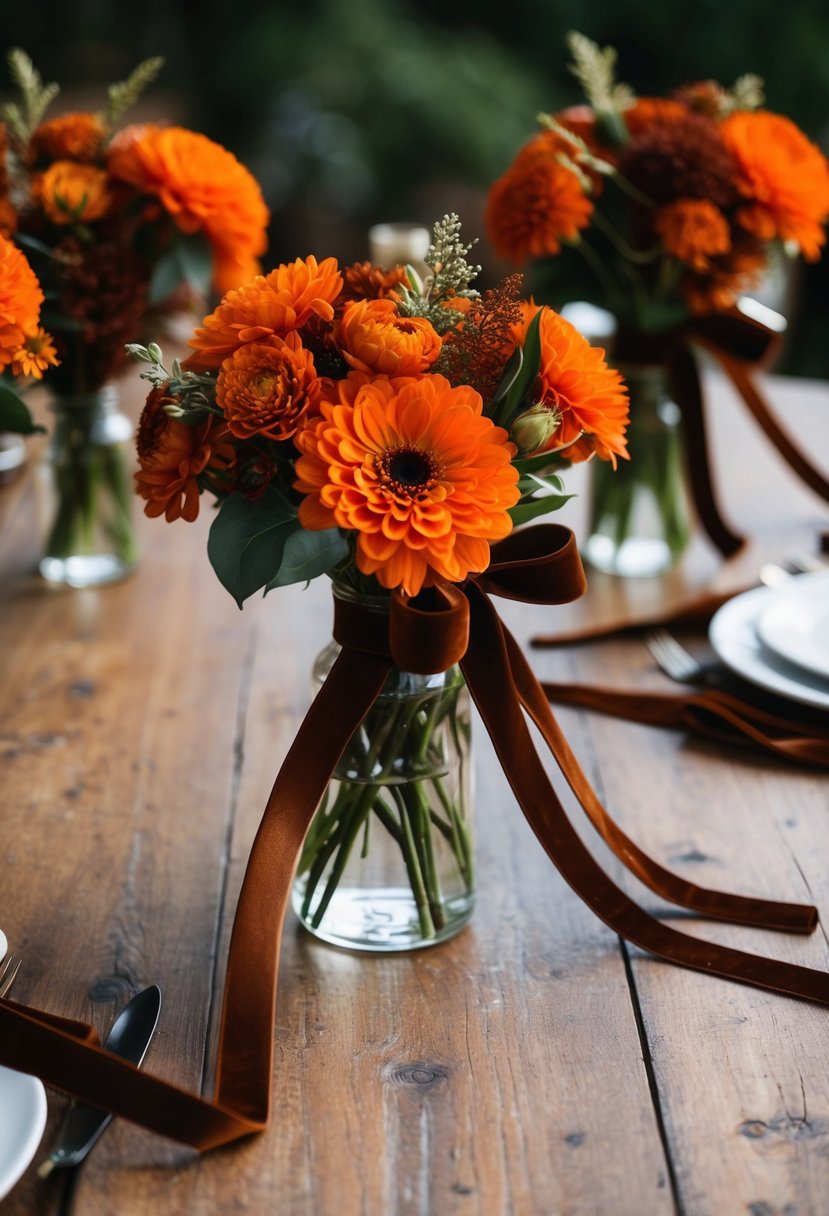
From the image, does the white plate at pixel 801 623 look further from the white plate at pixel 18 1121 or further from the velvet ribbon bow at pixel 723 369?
the white plate at pixel 18 1121

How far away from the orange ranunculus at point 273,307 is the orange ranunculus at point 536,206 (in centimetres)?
51

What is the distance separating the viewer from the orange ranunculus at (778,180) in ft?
3.94

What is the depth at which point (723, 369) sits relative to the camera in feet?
4.37

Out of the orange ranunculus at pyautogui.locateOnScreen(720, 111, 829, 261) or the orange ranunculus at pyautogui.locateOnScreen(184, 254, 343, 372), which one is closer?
the orange ranunculus at pyautogui.locateOnScreen(184, 254, 343, 372)

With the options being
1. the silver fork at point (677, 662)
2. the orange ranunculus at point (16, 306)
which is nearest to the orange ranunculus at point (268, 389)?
the orange ranunculus at point (16, 306)

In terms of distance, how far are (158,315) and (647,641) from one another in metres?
0.58

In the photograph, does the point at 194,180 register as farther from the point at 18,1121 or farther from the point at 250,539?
the point at 18,1121

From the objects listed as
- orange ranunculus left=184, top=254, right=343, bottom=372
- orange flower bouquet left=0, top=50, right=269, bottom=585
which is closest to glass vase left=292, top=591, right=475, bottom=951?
orange ranunculus left=184, top=254, right=343, bottom=372

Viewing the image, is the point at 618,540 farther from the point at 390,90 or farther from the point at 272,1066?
the point at 390,90

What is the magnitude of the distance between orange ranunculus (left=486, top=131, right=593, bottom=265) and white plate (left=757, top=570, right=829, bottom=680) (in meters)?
0.37

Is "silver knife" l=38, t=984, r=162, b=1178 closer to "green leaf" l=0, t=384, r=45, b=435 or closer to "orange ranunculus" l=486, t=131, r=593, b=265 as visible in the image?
"green leaf" l=0, t=384, r=45, b=435

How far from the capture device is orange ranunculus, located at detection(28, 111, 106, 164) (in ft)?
3.94

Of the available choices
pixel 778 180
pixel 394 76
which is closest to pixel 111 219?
pixel 778 180

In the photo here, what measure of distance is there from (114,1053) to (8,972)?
0.12 m
